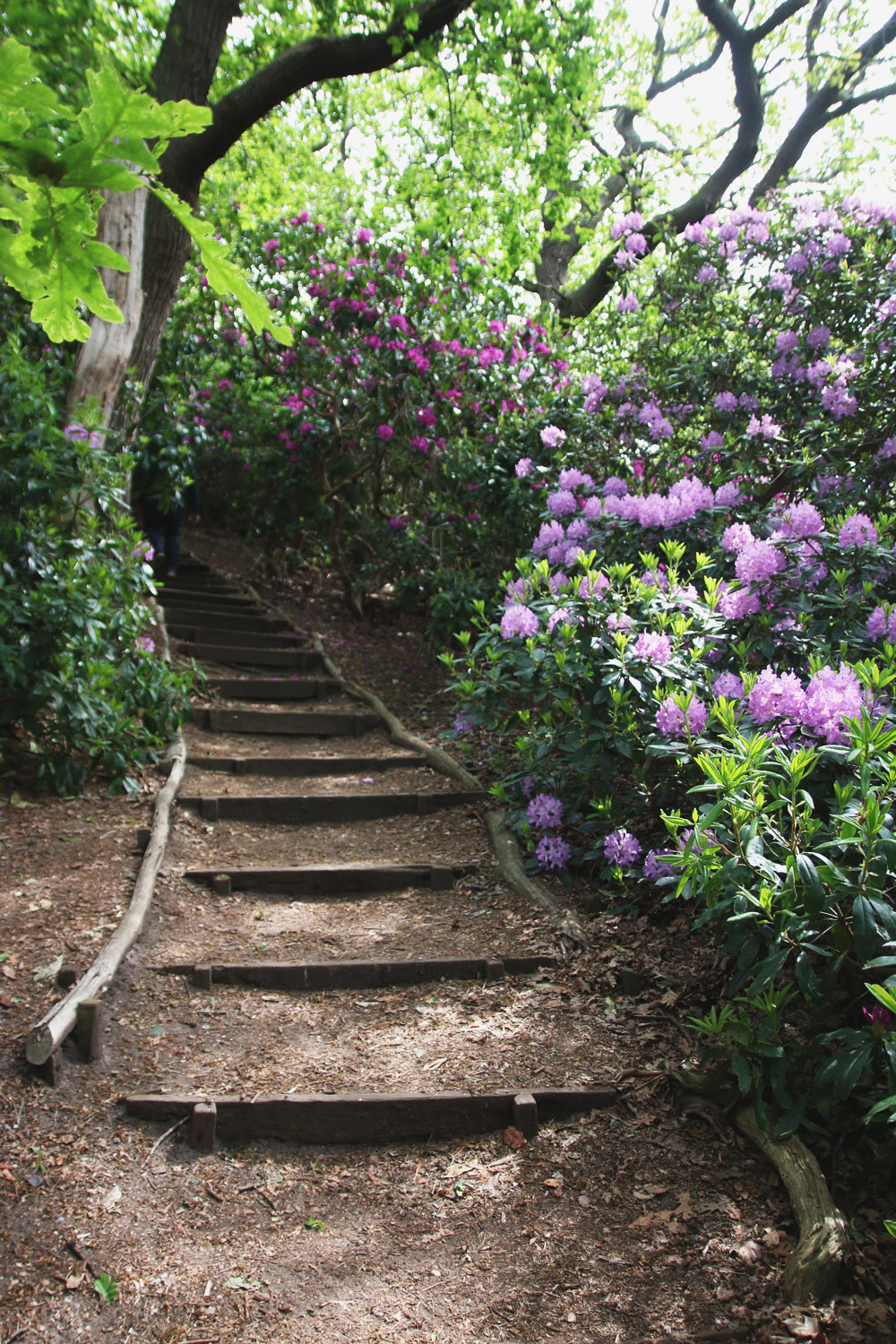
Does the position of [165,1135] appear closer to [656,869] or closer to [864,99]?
[656,869]

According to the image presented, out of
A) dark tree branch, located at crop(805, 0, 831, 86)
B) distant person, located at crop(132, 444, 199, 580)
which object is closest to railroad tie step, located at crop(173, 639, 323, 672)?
distant person, located at crop(132, 444, 199, 580)

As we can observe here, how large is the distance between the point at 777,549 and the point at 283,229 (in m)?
6.84

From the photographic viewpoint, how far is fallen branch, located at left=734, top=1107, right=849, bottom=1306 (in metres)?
2.11

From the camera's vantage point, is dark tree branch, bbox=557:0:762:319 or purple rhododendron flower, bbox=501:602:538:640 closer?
purple rhododendron flower, bbox=501:602:538:640

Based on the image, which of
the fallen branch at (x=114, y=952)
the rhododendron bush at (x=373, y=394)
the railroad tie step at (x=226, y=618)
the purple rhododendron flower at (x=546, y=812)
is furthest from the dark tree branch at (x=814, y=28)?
the fallen branch at (x=114, y=952)

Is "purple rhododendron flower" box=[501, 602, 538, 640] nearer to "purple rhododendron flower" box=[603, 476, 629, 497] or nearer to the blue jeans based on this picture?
"purple rhododendron flower" box=[603, 476, 629, 497]

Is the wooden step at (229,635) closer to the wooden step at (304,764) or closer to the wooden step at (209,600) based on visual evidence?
the wooden step at (209,600)

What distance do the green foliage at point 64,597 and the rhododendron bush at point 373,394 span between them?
8.73ft

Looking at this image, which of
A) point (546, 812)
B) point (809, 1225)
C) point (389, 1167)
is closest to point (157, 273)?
point (546, 812)

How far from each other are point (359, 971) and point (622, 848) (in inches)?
45.8

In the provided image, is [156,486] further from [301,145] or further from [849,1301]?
[849,1301]

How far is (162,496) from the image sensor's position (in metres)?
8.64

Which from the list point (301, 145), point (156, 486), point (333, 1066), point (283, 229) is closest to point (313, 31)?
point (283, 229)

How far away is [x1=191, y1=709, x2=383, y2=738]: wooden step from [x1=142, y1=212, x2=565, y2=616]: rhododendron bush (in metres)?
1.56
